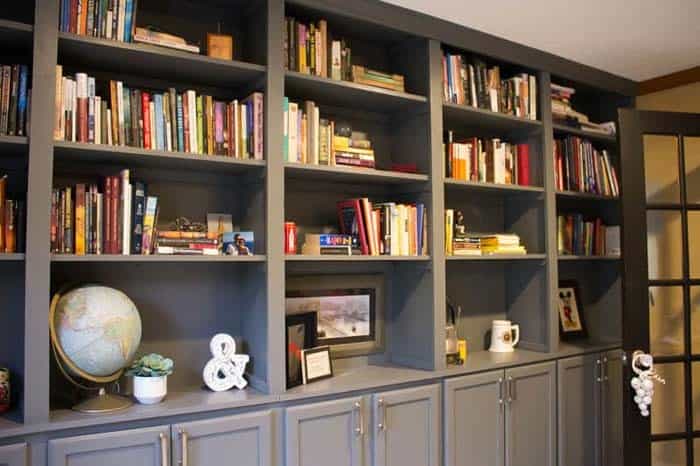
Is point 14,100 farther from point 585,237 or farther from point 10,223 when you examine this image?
point 585,237

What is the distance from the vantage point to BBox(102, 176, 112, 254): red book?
208 cm

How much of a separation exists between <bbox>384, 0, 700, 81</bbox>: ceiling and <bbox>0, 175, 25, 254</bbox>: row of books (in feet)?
5.90

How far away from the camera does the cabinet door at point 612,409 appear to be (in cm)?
347

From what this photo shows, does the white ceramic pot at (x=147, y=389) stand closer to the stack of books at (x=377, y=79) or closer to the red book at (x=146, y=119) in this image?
the red book at (x=146, y=119)

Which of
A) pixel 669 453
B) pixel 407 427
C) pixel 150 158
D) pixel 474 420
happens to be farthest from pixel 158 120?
pixel 669 453

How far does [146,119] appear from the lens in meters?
2.18

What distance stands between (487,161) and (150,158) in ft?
6.01

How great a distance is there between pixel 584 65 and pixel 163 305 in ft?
9.37

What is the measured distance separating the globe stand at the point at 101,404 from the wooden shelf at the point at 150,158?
2.85 feet

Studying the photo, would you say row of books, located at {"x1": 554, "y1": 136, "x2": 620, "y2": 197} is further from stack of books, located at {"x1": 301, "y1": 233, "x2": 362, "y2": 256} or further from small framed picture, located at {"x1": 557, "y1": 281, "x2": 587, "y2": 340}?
stack of books, located at {"x1": 301, "y1": 233, "x2": 362, "y2": 256}

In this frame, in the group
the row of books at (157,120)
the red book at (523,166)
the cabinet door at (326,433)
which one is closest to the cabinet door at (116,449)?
the cabinet door at (326,433)

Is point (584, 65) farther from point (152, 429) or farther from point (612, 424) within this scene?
point (152, 429)

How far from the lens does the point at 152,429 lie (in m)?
1.99

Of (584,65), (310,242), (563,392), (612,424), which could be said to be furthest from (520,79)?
(612,424)
